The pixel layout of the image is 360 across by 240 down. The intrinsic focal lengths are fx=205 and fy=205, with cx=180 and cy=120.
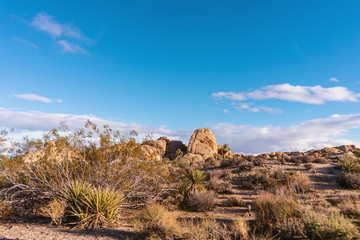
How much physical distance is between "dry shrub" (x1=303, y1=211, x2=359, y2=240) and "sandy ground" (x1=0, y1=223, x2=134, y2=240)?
17.6 feet

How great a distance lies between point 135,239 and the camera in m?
6.52

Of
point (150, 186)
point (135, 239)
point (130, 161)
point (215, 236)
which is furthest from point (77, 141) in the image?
point (215, 236)

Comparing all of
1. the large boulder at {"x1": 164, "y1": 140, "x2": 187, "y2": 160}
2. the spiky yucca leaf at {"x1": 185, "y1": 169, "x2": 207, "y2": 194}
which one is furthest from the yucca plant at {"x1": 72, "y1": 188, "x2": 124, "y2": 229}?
the large boulder at {"x1": 164, "y1": 140, "x2": 187, "y2": 160}

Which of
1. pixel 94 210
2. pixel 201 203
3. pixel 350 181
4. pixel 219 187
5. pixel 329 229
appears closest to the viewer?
pixel 329 229

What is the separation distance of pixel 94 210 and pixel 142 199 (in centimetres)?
339

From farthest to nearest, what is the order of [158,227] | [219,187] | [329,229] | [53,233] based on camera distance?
[219,187] → [53,233] → [158,227] → [329,229]

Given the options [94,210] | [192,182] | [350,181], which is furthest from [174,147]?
[94,210]

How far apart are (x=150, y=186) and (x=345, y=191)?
41.6 feet

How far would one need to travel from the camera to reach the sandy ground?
6.65 m

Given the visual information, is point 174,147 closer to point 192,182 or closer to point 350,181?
point 192,182

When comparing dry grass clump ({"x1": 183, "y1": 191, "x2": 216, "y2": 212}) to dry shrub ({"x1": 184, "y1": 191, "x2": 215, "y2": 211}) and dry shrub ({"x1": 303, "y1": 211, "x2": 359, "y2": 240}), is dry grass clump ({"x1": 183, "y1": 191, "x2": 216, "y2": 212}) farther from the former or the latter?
dry shrub ({"x1": 303, "y1": 211, "x2": 359, "y2": 240})

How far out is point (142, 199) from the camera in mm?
10648

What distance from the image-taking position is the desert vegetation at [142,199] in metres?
6.25

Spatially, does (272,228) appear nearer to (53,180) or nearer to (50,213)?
(50,213)
